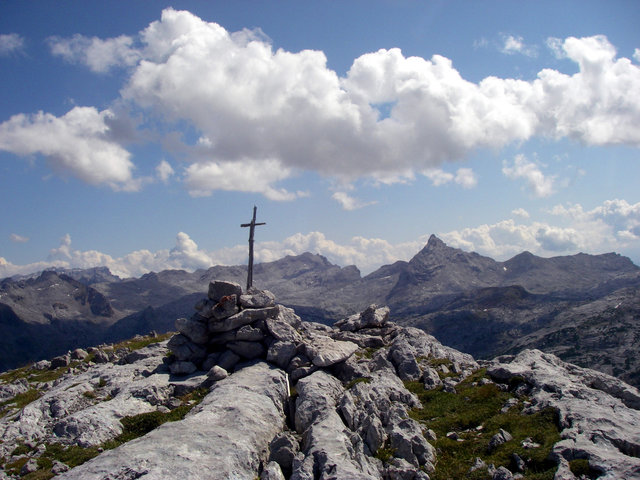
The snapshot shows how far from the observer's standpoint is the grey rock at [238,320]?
38.5 meters

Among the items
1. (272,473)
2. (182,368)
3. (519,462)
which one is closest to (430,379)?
(519,462)

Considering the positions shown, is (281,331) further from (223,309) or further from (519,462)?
(519,462)

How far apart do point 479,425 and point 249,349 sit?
19921mm

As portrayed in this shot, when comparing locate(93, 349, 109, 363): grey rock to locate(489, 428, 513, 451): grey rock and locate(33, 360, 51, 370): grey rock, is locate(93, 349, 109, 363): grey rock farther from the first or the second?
locate(489, 428, 513, 451): grey rock

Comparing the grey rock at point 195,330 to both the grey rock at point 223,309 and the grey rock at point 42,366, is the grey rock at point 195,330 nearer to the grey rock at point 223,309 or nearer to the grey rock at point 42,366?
the grey rock at point 223,309

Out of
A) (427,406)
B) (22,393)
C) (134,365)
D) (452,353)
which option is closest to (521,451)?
(427,406)

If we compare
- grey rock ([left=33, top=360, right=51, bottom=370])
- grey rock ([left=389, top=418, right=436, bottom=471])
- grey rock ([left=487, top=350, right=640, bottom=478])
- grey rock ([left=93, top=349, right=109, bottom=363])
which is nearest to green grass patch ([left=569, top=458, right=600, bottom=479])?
grey rock ([left=487, top=350, right=640, bottom=478])

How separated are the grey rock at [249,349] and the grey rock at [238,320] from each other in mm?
1919

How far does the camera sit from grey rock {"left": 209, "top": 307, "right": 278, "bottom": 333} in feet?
126

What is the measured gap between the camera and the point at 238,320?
127 ft

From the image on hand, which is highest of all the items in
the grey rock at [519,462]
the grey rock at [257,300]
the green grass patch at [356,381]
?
the grey rock at [257,300]

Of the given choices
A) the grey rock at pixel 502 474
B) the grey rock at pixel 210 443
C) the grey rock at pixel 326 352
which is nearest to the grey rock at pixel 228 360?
the grey rock at pixel 326 352

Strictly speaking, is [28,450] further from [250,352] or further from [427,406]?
[427,406]

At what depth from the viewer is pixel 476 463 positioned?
21.8 m
